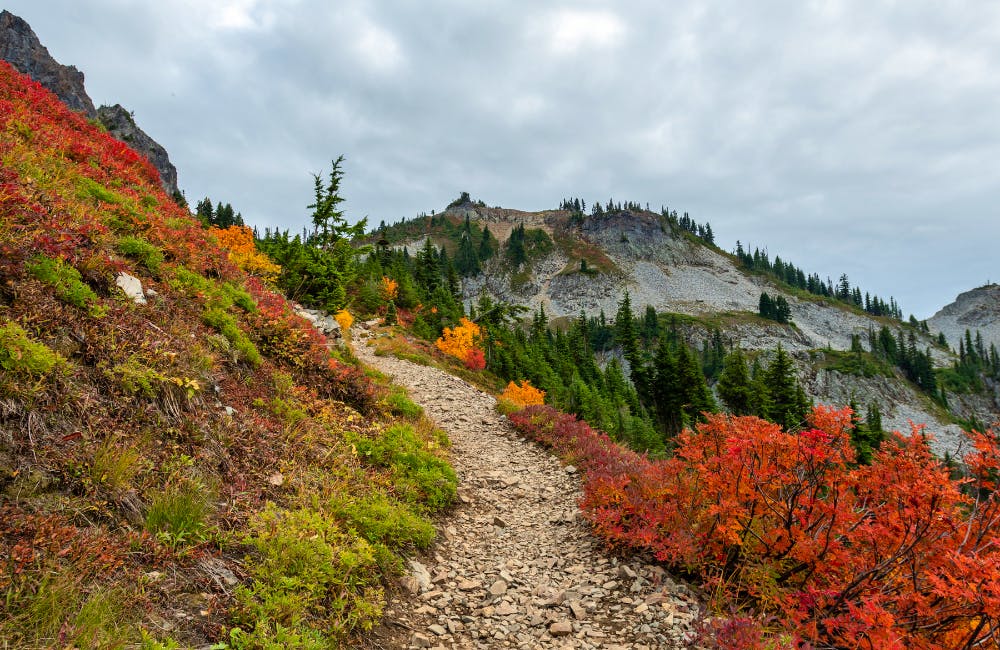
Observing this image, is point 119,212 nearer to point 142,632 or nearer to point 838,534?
point 142,632

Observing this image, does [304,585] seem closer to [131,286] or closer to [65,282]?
[65,282]

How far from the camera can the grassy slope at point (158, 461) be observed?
12.0 ft

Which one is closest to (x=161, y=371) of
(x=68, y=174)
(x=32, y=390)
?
(x=32, y=390)

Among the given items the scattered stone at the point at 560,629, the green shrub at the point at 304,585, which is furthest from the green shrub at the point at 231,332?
the scattered stone at the point at 560,629

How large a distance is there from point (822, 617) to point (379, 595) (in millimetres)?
5258

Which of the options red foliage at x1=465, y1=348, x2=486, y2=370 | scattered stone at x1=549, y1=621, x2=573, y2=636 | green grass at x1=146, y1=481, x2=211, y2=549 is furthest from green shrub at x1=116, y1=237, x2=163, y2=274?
red foliage at x1=465, y1=348, x2=486, y2=370

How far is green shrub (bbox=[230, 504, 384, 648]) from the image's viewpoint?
4230 millimetres

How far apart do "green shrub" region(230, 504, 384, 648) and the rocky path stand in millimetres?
499

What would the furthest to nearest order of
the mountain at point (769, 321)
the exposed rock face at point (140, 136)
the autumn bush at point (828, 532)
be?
the mountain at point (769, 321) < the exposed rock face at point (140, 136) < the autumn bush at point (828, 532)

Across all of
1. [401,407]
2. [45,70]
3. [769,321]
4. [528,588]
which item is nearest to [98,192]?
[401,407]

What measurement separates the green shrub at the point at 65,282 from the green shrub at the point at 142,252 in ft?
7.69

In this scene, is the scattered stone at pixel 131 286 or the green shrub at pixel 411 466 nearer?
the scattered stone at pixel 131 286

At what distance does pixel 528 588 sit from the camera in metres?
6.64

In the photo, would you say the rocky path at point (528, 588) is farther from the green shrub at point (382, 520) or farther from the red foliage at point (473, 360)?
the red foliage at point (473, 360)
